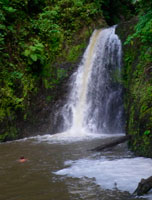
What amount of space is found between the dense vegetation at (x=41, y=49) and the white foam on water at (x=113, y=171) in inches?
110

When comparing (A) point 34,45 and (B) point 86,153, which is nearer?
(B) point 86,153

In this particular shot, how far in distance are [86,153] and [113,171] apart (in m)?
1.78

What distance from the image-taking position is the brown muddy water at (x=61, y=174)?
448 centimetres

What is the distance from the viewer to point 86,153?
7203mm

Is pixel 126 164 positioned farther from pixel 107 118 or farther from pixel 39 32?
pixel 39 32

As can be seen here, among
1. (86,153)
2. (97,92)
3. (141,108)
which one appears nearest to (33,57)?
(97,92)

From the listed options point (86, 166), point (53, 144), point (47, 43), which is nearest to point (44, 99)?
point (47, 43)

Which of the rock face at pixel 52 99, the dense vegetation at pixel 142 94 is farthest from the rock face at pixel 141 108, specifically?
the rock face at pixel 52 99

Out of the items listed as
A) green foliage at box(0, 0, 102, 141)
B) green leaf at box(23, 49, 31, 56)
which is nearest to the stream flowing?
green foliage at box(0, 0, 102, 141)

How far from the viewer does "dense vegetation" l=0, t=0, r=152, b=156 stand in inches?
441

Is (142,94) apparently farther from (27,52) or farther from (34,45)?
(34,45)

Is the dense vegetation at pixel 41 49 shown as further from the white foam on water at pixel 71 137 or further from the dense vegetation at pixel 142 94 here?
the white foam on water at pixel 71 137

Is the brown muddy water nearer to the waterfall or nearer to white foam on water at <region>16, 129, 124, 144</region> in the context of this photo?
white foam on water at <region>16, 129, 124, 144</region>

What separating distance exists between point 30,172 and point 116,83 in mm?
6723
